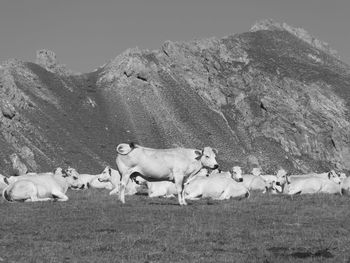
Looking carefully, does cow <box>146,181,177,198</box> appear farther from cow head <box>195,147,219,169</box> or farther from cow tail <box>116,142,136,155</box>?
cow tail <box>116,142,136,155</box>

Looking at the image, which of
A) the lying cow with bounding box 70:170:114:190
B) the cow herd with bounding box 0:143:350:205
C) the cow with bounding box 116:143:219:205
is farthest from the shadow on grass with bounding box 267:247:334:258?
the lying cow with bounding box 70:170:114:190

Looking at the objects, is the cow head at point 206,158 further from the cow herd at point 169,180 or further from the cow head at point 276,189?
the cow head at point 276,189

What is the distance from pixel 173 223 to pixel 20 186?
8.89m

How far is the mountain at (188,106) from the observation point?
106 m

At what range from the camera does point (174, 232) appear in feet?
57.2

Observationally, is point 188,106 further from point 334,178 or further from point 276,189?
point 276,189

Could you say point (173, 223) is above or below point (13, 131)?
below

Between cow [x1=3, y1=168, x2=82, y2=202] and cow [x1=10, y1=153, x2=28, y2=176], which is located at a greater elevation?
cow [x1=10, y1=153, x2=28, y2=176]

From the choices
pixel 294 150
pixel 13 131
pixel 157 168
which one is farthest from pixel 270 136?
pixel 157 168

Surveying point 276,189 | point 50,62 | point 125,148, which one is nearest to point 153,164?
point 125,148

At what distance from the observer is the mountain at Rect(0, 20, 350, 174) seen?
10550cm

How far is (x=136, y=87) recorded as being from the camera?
130 metres

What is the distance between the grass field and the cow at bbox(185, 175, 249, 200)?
9.86ft

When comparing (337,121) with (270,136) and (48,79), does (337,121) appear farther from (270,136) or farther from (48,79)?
(48,79)
